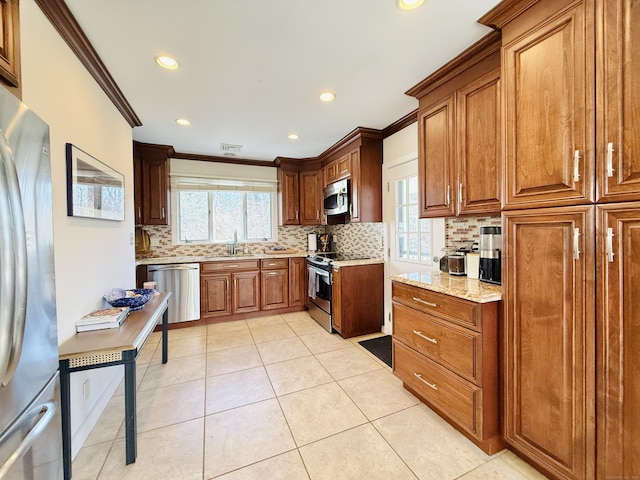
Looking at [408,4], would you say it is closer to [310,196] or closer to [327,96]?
[327,96]

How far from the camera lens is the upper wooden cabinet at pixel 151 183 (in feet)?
12.0

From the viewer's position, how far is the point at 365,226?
3732mm

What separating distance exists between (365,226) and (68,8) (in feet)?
10.6

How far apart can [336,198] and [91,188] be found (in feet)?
8.72

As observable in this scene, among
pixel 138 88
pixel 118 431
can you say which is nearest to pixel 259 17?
pixel 138 88

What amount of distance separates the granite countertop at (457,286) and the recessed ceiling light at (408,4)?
1.60 metres

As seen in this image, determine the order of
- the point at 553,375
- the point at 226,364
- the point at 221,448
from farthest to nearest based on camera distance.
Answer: the point at 226,364 < the point at 221,448 < the point at 553,375

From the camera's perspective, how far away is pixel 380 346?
296 cm

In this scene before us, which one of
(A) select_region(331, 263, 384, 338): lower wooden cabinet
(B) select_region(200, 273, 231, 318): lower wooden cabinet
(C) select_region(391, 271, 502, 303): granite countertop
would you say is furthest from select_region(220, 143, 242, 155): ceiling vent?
(C) select_region(391, 271, 502, 303): granite countertop

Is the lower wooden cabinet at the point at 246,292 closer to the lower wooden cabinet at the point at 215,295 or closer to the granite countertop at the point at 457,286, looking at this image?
the lower wooden cabinet at the point at 215,295

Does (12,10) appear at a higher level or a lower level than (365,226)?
higher

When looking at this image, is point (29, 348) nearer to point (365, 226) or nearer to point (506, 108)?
point (506, 108)

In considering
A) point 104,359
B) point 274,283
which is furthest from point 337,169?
point 104,359

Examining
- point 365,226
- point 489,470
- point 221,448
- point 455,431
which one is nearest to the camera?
point 489,470
